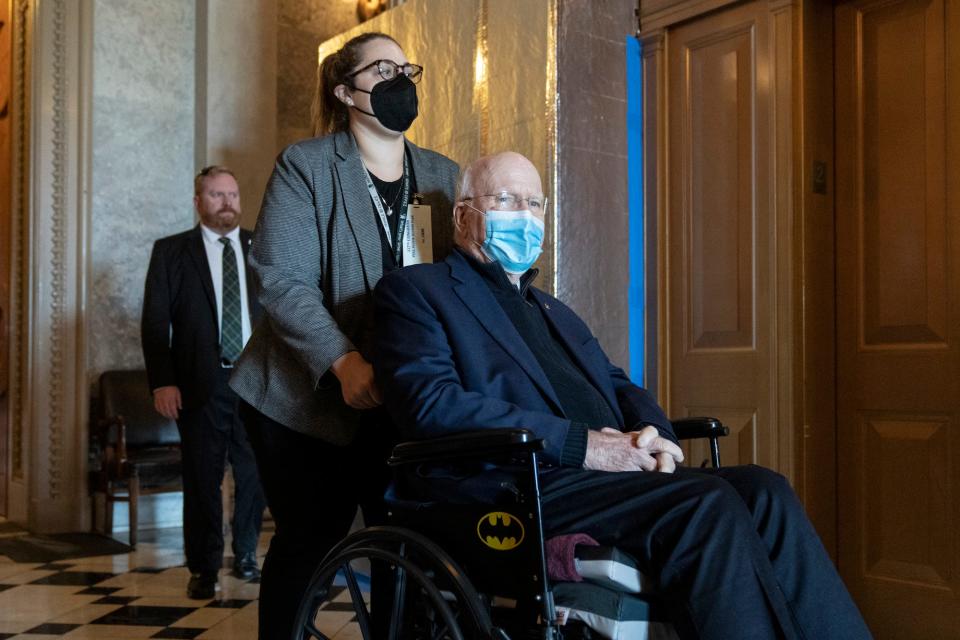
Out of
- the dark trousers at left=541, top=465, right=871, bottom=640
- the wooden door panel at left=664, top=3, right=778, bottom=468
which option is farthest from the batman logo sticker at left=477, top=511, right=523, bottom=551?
the wooden door panel at left=664, top=3, right=778, bottom=468

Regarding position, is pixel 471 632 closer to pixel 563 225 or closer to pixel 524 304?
pixel 524 304

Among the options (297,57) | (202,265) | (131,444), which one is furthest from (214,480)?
(297,57)

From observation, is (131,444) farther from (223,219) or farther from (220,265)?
(223,219)

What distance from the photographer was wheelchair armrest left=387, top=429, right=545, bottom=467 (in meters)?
1.58

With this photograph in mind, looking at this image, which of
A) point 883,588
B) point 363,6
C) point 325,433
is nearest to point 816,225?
point 883,588

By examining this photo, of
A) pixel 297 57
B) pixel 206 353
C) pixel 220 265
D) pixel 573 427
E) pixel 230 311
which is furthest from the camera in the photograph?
pixel 297 57

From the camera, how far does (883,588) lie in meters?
2.89

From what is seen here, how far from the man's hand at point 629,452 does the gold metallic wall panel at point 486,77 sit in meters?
1.40

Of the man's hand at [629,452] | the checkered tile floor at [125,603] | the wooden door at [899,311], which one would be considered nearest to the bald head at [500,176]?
the man's hand at [629,452]

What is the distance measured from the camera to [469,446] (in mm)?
1641

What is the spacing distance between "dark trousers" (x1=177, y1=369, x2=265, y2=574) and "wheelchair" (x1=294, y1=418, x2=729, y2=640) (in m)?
2.05

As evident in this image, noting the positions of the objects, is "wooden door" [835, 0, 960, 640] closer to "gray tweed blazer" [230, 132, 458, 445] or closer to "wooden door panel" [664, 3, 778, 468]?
"wooden door panel" [664, 3, 778, 468]

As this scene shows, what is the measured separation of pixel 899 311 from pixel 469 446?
5.75 feet

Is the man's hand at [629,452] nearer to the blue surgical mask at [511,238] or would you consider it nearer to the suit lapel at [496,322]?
the suit lapel at [496,322]
